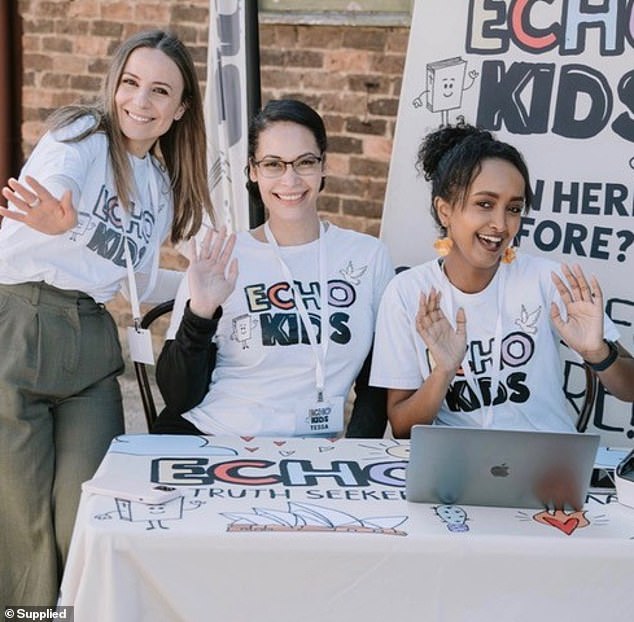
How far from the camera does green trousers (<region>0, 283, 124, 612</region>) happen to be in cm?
272

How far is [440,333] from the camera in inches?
101

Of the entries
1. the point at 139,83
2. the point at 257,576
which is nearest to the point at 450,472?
the point at 257,576

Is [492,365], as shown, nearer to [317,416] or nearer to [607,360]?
[607,360]

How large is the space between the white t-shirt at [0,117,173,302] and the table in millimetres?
844

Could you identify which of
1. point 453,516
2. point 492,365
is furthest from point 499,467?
point 492,365

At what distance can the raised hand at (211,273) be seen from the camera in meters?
2.62

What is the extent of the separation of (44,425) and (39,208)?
587 mm

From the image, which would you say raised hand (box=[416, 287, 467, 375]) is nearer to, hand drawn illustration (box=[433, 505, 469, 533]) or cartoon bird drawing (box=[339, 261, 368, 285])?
cartoon bird drawing (box=[339, 261, 368, 285])

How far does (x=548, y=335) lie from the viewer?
2.76 meters

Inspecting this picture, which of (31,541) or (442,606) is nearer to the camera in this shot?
(442,606)

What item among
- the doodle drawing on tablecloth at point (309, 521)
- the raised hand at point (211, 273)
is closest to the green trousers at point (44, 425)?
the raised hand at point (211, 273)

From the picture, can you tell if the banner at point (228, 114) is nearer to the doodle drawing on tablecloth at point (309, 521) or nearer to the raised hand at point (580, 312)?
the raised hand at point (580, 312)

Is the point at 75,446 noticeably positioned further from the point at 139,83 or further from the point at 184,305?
the point at 139,83

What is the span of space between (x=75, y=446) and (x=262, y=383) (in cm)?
52
